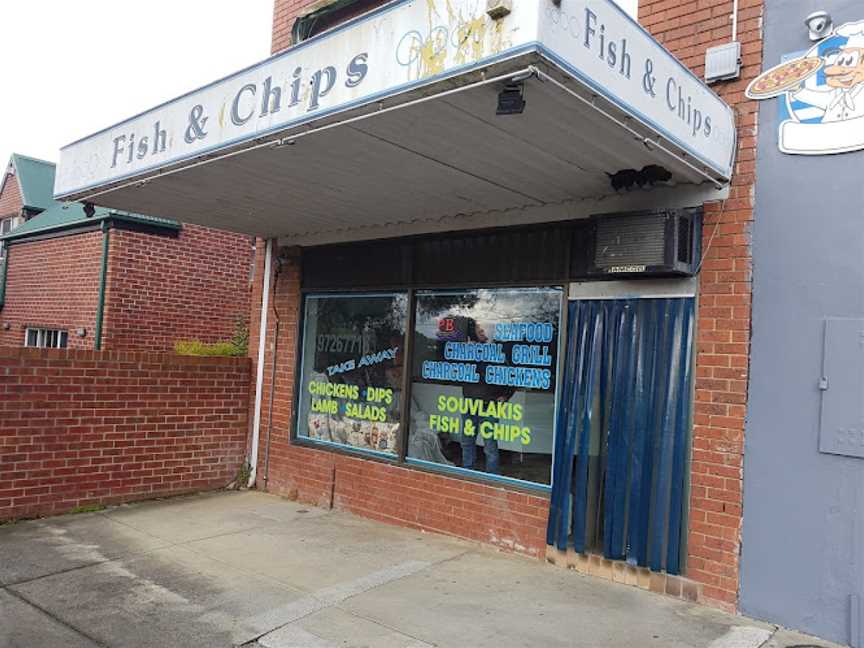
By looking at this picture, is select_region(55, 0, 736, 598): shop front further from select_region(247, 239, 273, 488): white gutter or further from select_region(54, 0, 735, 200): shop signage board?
select_region(247, 239, 273, 488): white gutter

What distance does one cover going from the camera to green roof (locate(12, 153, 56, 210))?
16806mm

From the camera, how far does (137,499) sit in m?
7.38

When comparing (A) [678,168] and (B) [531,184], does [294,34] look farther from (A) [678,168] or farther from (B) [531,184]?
(A) [678,168]

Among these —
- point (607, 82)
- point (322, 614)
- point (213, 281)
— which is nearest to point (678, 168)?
point (607, 82)

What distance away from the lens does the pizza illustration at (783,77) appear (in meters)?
4.57

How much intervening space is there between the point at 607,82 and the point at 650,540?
3161mm

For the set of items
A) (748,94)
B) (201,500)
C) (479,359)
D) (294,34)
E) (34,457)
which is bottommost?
(201,500)

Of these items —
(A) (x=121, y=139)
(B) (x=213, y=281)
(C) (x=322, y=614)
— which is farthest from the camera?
(B) (x=213, y=281)

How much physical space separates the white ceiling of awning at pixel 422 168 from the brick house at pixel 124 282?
4.40 m

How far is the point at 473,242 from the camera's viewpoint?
21.1 ft

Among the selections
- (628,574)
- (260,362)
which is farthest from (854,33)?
(260,362)

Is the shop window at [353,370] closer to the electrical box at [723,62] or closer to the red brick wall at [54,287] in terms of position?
the electrical box at [723,62]

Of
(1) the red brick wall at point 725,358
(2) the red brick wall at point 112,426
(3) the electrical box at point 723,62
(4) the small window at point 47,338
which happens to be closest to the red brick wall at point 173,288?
(4) the small window at point 47,338

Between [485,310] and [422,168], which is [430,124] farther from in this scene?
[485,310]
